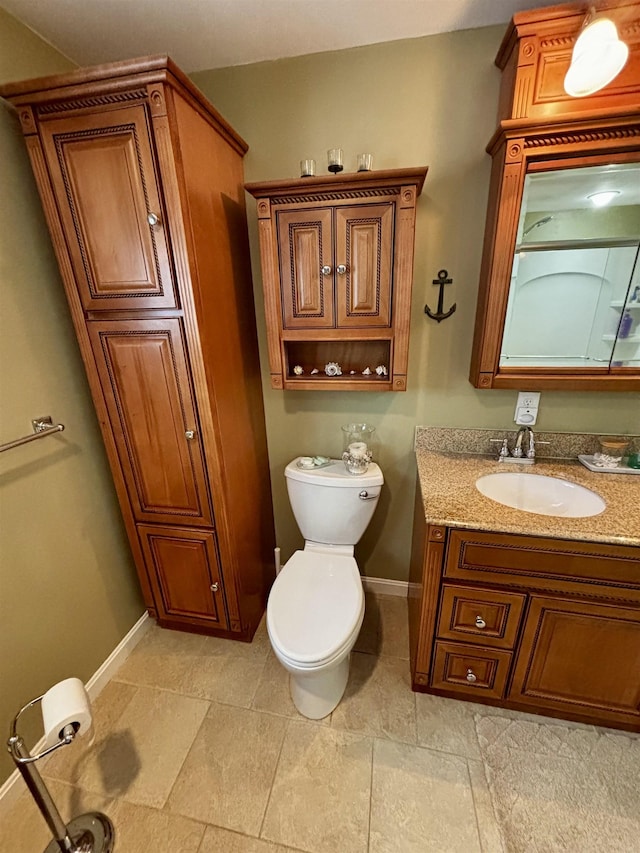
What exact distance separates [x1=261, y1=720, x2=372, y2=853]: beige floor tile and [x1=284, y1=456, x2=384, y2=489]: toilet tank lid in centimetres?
89

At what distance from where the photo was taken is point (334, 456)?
170 centimetres

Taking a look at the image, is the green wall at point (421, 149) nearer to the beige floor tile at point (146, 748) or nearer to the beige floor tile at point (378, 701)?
the beige floor tile at point (378, 701)

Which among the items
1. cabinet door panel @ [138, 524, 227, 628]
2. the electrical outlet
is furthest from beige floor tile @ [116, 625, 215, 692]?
the electrical outlet

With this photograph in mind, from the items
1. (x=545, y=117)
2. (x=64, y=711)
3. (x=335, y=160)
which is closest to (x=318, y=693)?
(x=64, y=711)

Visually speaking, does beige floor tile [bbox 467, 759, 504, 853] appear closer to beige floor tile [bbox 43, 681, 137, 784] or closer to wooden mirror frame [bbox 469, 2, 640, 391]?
beige floor tile [bbox 43, 681, 137, 784]

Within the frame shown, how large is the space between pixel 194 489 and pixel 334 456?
0.67 metres

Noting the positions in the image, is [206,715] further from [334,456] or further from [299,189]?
[299,189]

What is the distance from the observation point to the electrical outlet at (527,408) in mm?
1418

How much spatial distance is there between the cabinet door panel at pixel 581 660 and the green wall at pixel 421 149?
27.7 inches

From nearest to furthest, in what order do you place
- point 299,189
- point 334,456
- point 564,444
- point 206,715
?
1. point 299,189
2. point 206,715
3. point 564,444
4. point 334,456

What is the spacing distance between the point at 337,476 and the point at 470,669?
33.8 inches

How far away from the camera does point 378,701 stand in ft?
4.45


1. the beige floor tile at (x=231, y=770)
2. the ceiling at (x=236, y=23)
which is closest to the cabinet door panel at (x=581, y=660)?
the beige floor tile at (x=231, y=770)

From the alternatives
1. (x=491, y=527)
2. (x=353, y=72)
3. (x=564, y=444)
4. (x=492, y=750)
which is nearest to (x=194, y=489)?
(x=491, y=527)
